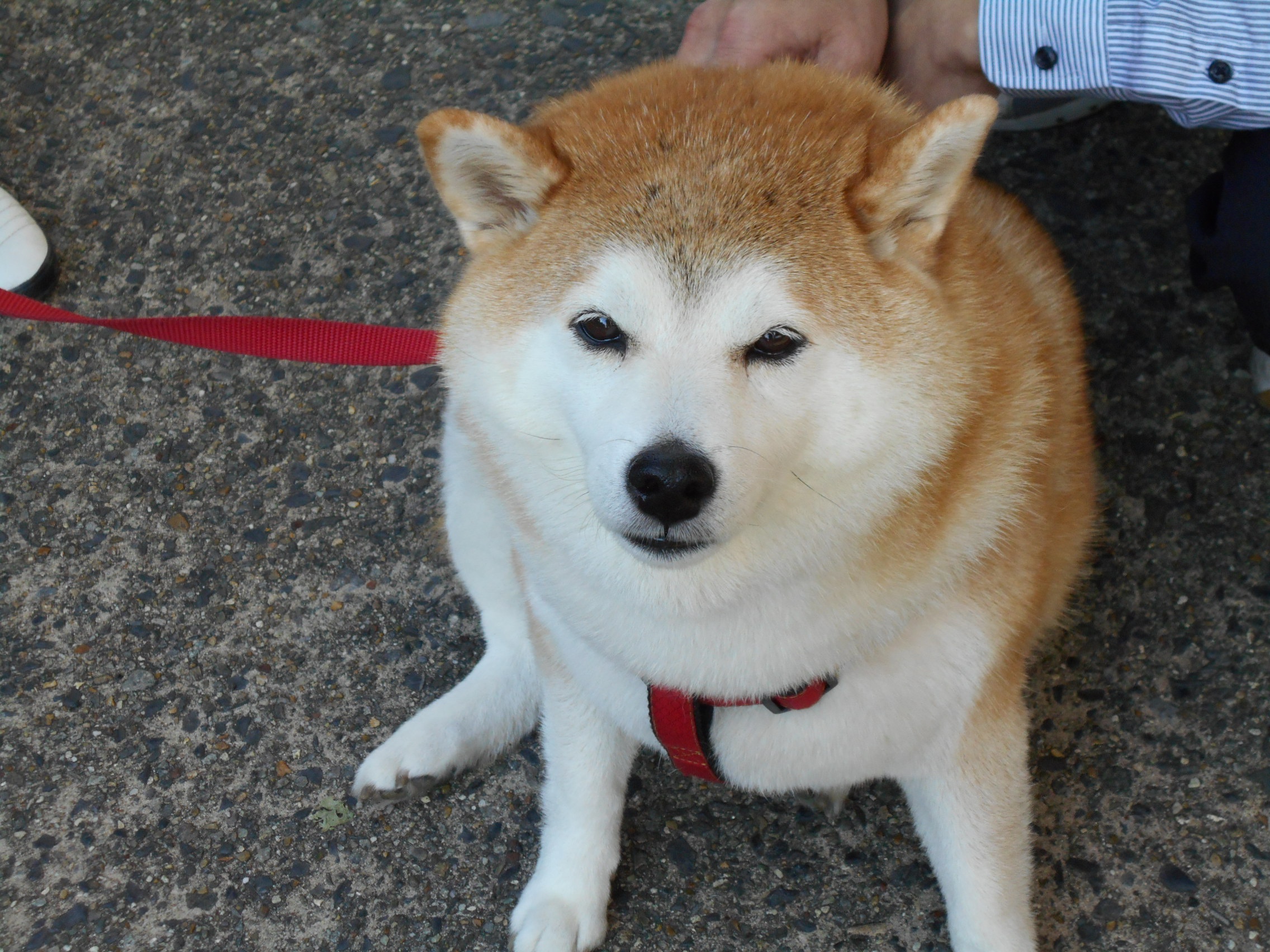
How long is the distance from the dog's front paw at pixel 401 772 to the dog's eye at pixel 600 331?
3.70 feet

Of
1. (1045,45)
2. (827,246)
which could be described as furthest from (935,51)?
(827,246)

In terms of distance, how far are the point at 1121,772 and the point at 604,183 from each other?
1.63m

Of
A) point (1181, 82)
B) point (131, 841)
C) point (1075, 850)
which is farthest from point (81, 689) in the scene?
point (1181, 82)

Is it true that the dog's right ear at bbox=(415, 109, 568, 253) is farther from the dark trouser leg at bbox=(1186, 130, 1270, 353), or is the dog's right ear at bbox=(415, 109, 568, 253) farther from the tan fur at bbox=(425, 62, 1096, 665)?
the dark trouser leg at bbox=(1186, 130, 1270, 353)

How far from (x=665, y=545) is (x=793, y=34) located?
4.29ft

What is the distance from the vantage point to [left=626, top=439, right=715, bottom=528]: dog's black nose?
4.42 ft

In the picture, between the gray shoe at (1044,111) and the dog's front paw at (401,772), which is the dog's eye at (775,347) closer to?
the dog's front paw at (401,772)

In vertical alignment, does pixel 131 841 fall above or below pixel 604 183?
below

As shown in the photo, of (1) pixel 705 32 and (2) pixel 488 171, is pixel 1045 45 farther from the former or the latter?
(2) pixel 488 171

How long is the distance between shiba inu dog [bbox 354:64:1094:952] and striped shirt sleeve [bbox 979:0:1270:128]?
0.42 meters

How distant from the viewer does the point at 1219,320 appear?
273cm

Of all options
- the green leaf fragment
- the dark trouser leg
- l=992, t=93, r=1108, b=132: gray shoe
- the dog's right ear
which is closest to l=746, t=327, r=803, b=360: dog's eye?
the dog's right ear

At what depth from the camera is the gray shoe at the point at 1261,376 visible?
255 cm

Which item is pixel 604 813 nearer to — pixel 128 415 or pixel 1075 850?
pixel 1075 850
